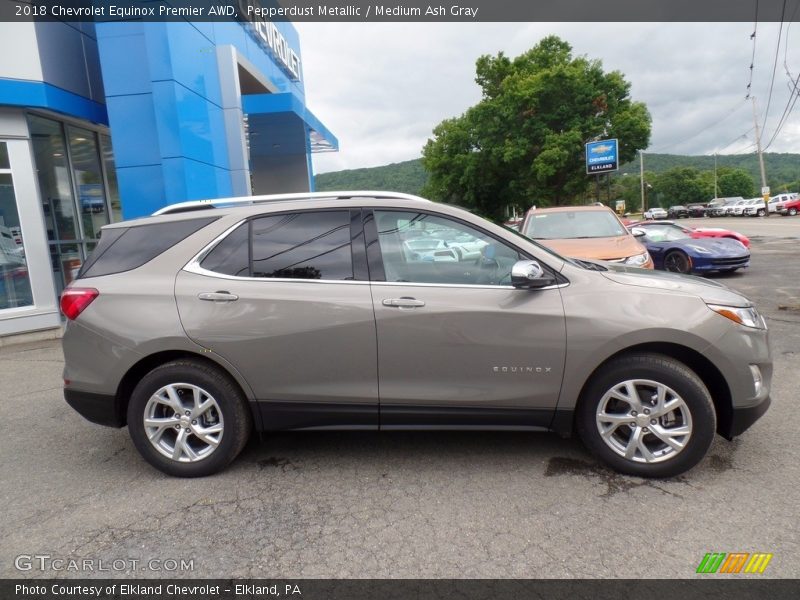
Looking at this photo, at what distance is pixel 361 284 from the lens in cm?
321

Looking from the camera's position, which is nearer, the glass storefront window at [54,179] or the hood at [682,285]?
the hood at [682,285]

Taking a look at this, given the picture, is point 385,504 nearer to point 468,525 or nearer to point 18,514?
point 468,525

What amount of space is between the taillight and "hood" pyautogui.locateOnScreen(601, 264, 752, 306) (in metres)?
3.27

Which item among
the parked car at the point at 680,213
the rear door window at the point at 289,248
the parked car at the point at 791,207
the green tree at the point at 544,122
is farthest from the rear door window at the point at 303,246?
the parked car at the point at 680,213

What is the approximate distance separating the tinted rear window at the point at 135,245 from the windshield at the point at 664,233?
10884mm

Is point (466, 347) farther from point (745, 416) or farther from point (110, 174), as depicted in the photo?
point (110, 174)

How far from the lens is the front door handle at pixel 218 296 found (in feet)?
10.6

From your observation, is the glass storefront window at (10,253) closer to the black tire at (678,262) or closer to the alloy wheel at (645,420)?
the alloy wheel at (645,420)

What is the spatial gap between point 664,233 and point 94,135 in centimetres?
1268

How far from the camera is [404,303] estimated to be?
313 cm

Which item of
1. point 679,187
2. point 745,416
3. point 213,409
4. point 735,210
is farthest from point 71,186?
point 679,187

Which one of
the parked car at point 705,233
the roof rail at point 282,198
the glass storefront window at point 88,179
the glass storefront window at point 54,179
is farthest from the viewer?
the parked car at point 705,233
